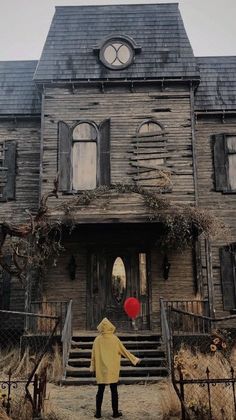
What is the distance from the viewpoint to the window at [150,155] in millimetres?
13641

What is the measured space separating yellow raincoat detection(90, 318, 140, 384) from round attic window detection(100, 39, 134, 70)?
1000cm

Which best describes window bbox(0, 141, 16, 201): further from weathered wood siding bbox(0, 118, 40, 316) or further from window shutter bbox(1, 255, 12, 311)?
window shutter bbox(1, 255, 12, 311)

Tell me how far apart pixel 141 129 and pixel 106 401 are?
342 inches

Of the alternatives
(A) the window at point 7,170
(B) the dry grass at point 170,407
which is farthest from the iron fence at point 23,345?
(A) the window at point 7,170

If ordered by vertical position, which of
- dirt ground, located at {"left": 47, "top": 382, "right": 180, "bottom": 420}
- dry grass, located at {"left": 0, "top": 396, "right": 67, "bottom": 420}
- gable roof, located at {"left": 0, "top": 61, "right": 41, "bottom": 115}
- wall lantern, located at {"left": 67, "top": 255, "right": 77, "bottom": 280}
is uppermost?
gable roof, located at {"left": 0, "top": 61, "right": 41, "bottom": 115}

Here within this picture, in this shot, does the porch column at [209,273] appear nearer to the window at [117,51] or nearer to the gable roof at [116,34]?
the gable roof at [116,34]

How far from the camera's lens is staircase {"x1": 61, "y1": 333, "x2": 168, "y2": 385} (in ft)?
31.1

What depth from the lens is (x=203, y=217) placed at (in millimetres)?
11727

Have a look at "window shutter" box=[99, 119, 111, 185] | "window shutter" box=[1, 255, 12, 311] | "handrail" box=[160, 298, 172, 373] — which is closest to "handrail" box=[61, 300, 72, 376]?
"handrail" box=[160, 298, 172, 373]

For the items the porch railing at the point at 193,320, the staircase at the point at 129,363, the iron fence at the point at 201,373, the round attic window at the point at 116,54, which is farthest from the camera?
the round attic window at the point at 116,54

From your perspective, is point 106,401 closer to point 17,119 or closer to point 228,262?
point 228,262

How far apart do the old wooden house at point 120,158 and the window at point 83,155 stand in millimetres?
32

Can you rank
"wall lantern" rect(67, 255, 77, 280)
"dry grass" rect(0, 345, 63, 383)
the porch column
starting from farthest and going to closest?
1. the porch column
2. "wall lantern" rect(67, 255, 77, 280)
3. "dry grass" rect(0, 345, 63, 383)

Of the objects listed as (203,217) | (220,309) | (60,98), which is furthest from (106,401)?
(60,98)
